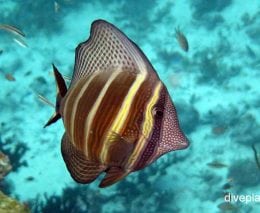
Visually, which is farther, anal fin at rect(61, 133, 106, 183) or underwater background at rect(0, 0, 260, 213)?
underwater background at rect(0, 0, 260, 213)

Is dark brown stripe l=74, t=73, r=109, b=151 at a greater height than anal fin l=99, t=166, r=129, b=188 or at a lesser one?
greater

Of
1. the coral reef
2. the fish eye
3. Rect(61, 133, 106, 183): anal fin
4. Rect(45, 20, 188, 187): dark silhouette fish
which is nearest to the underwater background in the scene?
the coral reef

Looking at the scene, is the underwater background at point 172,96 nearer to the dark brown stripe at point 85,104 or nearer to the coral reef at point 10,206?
the coral reef at point 10,206

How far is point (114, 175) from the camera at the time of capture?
1.18 meters

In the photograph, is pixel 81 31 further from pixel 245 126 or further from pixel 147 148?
pixel 147 148

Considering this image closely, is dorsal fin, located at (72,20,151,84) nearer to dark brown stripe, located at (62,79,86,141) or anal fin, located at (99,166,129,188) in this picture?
dark brown stripe, located at (62,79,86,141)

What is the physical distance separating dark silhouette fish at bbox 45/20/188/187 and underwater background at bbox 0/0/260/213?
3.04 meters

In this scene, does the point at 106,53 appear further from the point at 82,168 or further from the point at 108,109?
the point at 82,168

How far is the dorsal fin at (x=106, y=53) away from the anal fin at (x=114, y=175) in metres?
0.33

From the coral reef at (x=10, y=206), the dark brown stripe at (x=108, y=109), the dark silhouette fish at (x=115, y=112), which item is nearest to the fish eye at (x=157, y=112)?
the dark silhouette fish at (x=115, y=112)

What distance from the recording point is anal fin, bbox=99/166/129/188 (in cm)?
116

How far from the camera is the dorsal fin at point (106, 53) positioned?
121cm

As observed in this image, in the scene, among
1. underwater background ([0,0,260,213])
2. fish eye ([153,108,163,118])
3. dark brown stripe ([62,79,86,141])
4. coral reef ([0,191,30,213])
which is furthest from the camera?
underwater background ([0,0,260,213])

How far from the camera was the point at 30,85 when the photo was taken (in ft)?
27.9
